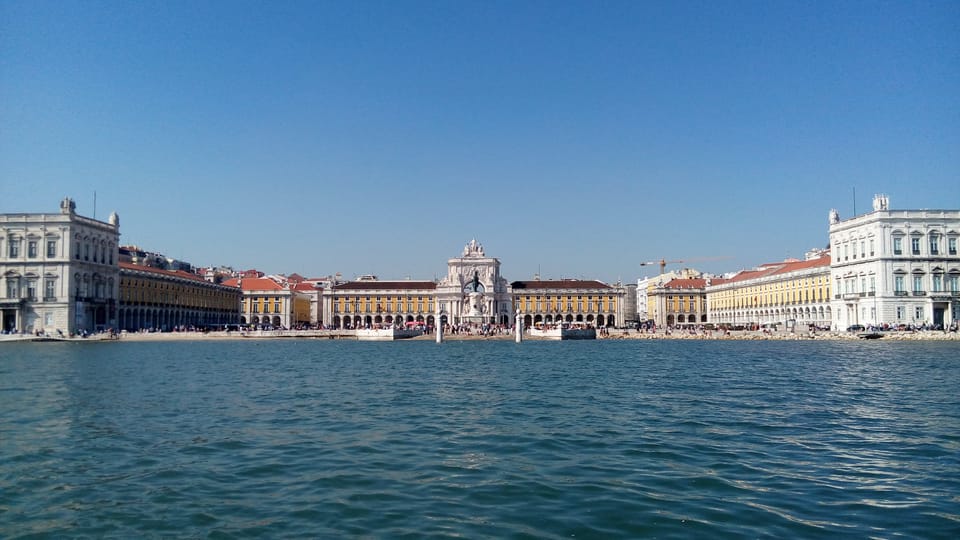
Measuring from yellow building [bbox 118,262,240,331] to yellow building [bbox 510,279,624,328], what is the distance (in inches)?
1900

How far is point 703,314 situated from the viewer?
125188mm

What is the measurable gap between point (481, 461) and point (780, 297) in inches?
3470

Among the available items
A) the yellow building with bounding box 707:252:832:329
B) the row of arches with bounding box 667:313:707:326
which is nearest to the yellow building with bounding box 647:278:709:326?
the row of arches with bounding box 667:313:707:326

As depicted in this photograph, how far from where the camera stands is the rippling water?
8.49 m

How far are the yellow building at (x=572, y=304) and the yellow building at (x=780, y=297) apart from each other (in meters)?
17.2

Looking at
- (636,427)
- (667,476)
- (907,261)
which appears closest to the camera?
(667,476)

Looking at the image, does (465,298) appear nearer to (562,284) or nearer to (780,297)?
(562,284)

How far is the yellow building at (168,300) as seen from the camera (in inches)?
3322

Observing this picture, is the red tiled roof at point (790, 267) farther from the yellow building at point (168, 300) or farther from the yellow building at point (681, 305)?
the yellow building at point (168, 300)

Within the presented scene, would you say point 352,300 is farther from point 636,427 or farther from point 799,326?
point 636,427

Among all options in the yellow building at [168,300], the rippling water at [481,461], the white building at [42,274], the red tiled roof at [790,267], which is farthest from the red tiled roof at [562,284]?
the rippling water at [481,461]

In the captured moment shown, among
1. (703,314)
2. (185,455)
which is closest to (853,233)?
(703,314)

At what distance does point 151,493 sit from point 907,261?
70462 millimetres

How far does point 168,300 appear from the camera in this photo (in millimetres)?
92750
